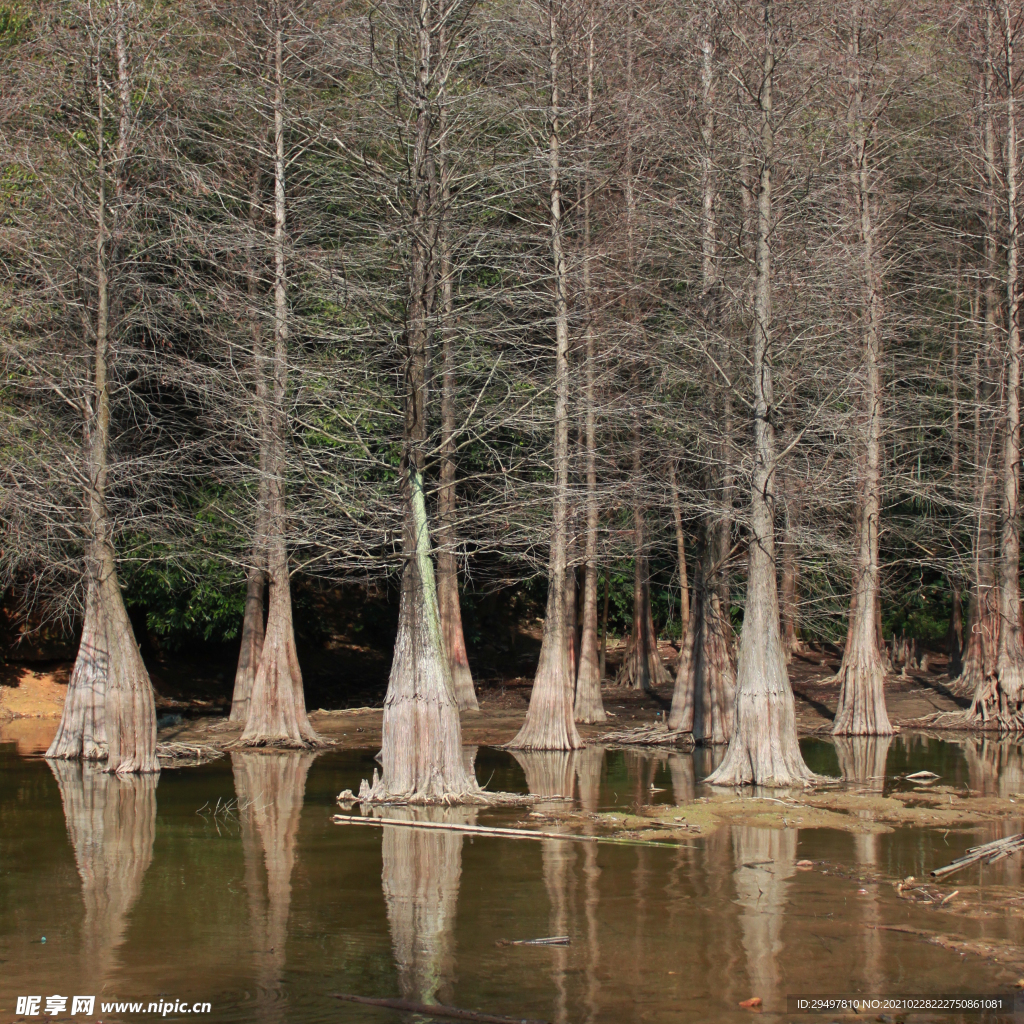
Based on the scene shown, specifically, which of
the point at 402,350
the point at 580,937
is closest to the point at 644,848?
the point at 580,937

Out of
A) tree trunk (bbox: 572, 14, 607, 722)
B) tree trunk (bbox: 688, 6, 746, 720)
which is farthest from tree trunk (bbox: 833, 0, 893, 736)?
tree trunk (bbox: 572, 14, 607, 722)

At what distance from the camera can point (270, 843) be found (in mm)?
12797

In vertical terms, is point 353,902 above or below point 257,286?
below

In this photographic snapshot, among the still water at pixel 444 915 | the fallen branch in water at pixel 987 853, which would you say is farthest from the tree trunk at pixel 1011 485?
the fallen branch in water at pixel 987 853

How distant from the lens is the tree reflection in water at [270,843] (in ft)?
27.6

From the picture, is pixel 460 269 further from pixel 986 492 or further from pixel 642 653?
pixel 642 653

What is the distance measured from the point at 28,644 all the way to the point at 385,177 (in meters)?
16.5

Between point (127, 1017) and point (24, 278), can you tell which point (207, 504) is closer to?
point (24, 278)

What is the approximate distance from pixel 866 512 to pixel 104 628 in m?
15.1

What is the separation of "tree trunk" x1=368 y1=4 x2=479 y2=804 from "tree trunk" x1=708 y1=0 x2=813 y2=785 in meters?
4.09

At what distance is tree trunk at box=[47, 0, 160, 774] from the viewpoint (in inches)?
696

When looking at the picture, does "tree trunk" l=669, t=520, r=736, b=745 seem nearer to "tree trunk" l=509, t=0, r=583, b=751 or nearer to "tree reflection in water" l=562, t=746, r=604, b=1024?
"tree reflection in water" l=562, t=746, r=604, b=1024

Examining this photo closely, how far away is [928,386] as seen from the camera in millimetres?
30000

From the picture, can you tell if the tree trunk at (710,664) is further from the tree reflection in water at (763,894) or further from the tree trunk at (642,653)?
the tree trunk at (642,653)
